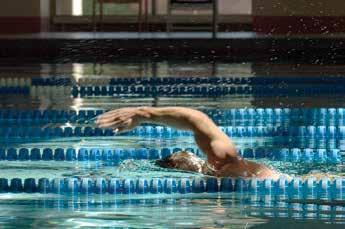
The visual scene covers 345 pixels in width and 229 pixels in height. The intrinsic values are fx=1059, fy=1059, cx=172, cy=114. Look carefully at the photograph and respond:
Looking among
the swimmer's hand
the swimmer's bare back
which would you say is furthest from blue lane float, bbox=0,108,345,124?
the swimmer's hand

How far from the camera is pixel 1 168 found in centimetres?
608

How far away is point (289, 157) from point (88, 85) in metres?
4.88

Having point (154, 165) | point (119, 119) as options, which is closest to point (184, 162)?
point (154, 165)

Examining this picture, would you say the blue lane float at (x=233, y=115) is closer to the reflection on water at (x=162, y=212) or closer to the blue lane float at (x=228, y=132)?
the blue lane float at (x=228, y=132)

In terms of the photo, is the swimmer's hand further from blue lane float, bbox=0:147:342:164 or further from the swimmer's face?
blue lane float, bbox=0:147:342:164

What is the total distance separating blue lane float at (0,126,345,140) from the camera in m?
7.24

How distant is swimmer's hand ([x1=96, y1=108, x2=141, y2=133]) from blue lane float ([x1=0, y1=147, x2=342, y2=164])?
1605 mm

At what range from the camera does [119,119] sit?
458cm

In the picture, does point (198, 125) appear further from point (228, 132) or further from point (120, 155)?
point (228, 132)

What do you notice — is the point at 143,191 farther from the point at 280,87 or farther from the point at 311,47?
the point at 311,47

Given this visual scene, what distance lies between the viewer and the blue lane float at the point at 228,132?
7.24m

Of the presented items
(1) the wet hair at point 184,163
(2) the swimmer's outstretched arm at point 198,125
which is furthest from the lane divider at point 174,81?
(2) the swimmer's outstretched arm at point 198,125

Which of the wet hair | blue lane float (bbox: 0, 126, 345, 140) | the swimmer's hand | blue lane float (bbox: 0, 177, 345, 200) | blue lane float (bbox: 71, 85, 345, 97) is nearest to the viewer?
the swimmer's hand

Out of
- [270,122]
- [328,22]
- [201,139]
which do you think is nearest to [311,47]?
[328,22]
